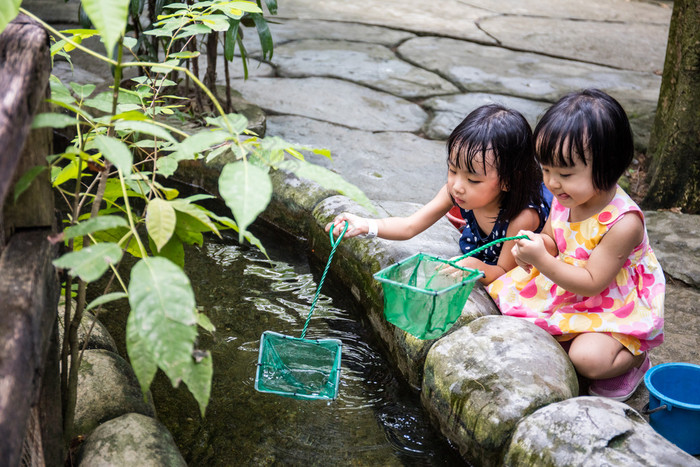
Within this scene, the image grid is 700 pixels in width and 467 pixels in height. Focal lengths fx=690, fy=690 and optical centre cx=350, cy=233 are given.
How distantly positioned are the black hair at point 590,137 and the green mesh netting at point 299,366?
2.94 feet

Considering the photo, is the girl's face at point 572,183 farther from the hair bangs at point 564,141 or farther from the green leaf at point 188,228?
the green leaf at point 188,228

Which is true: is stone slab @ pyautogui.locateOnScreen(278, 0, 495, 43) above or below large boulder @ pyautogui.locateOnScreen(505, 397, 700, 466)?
above

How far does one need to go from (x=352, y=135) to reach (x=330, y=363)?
224cm

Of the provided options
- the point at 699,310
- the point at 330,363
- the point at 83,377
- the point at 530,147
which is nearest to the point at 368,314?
the point at 330,363

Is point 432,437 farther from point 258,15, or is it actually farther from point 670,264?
point 258,15

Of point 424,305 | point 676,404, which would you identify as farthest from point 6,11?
point 676,404

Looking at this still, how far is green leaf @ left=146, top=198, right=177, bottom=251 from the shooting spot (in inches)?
46.0

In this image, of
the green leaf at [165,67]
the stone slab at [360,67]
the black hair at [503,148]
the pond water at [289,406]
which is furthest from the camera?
the stone slab at [360,67]

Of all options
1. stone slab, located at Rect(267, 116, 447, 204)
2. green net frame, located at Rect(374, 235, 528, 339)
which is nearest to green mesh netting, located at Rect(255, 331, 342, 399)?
green net frame, located at Rect(374, 235, 528, 339)

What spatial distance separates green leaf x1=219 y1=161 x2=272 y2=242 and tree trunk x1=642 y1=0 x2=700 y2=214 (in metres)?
2.97

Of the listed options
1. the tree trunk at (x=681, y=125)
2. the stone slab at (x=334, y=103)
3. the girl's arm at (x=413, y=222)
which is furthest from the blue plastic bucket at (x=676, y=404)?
the stone slab at (x=334, y=103)

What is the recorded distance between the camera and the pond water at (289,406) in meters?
2.01

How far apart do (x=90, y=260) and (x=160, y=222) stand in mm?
159

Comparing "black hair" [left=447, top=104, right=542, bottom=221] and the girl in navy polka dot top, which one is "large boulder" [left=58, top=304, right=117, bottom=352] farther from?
"black hair" [left=447, top=104, right=542, bottom=221]
